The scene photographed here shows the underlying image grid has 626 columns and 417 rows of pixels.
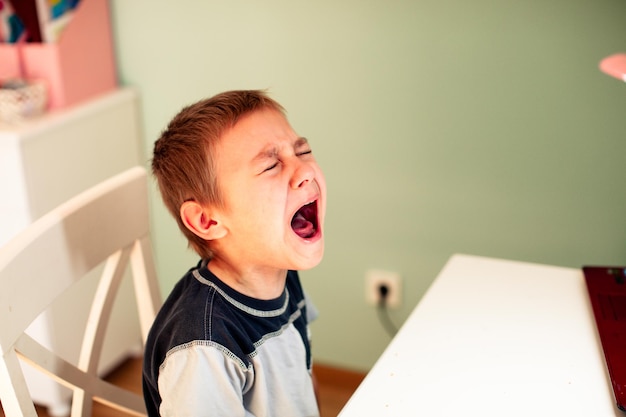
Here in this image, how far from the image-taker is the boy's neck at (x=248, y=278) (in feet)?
3.69

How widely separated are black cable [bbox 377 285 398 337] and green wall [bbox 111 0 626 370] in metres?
0.02

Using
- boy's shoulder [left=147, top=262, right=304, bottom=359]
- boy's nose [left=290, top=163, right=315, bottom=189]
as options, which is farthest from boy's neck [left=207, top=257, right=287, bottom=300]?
boy's nose [left=290, top=163, right=315, bottom=189]

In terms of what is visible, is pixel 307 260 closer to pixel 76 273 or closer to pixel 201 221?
pixel 201 221

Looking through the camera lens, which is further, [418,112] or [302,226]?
[418,112]

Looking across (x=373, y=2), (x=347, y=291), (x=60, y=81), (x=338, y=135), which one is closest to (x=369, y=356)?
(x=347, y=291)

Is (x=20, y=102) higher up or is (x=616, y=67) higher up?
(x=616, y=67)

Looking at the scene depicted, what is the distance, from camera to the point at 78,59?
1.96 metres

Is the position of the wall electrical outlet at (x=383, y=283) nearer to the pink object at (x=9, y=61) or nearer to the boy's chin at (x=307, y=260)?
the boy's chin at (x=307, y=260)

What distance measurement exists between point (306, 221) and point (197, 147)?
22 cm

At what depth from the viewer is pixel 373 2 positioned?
175cm

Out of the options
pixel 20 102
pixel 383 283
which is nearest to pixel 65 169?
pixel 20 102

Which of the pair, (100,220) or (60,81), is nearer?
(100,220)

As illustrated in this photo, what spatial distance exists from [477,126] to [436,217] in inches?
9.2

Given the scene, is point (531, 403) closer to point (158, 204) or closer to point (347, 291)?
point (347, 291)
